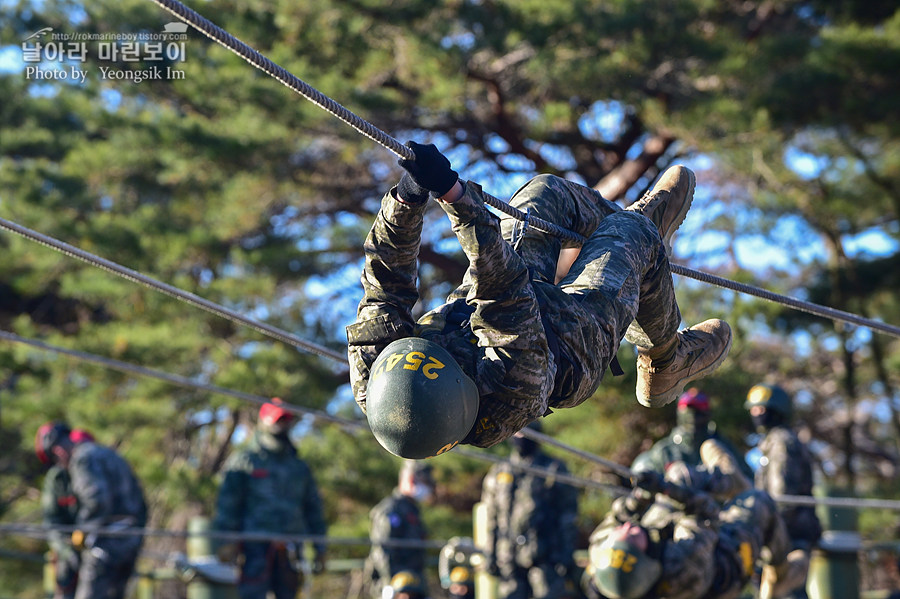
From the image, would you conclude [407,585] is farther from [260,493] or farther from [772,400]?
[772,400]

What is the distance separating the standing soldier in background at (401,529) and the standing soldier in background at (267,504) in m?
0.84

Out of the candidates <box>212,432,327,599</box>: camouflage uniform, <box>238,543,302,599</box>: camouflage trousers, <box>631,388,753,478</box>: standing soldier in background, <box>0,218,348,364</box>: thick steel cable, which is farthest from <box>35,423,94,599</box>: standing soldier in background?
<box>631,388,753,478</box>: standing soldier in background

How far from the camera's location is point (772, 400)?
948 centimetres

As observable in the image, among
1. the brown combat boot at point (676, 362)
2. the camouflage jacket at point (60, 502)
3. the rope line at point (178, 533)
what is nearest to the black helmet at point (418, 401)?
the brown combat boot at point (676, 362)

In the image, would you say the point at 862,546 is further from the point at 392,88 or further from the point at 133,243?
the point at 133,243

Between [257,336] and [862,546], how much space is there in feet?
24.1

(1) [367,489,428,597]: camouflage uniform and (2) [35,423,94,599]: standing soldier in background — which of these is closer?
(2) [35,423,94,599]: standing soldier in background

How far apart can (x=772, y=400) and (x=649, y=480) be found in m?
2.98

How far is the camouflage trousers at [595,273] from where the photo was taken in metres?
4.66

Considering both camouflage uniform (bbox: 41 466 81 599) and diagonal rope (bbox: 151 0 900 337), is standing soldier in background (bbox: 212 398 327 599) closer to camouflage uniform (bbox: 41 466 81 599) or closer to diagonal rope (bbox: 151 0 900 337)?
camouflage uniform (bbox: 41 466 81 599)

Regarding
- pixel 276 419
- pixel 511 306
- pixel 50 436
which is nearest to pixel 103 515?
pixel 50 436

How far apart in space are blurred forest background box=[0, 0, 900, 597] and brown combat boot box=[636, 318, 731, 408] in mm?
6291

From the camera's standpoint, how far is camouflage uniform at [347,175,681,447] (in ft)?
13.6

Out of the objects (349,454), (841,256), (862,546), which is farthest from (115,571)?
(841,256)
